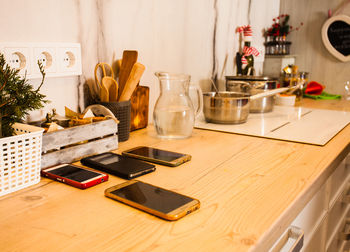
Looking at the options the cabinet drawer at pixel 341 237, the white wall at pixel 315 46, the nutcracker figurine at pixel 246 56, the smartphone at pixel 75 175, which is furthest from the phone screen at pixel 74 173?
the white wall at pixel 315 46

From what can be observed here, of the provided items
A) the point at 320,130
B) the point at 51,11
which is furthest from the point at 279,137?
the point at 51,11

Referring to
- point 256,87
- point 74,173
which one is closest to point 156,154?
point 74,173

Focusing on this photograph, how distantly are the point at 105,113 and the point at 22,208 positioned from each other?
0.43m

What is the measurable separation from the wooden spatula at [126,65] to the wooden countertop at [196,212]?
353 millimetres

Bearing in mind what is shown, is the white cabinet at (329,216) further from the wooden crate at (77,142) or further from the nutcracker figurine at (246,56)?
the nutcracker figurine at (246,56)

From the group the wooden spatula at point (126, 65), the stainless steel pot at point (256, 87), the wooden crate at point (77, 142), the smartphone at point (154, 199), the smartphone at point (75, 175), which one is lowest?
the smartphone at point (154, 199)

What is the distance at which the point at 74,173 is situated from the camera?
792 millimetres

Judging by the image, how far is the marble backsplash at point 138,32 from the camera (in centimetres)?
94

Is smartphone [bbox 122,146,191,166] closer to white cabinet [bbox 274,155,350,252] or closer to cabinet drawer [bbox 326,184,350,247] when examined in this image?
white cabinet [bbox 274,155,350,252]

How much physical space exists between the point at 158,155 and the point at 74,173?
0.80 feet

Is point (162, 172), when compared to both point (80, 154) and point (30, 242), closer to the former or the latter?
point (80, 154)

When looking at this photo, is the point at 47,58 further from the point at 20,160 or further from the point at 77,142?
the point at 20,160

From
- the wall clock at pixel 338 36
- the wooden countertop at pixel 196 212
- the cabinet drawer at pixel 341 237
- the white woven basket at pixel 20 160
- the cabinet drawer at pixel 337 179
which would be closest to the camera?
the wooden countertop at pixel 196 212

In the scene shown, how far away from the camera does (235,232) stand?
567 mm
